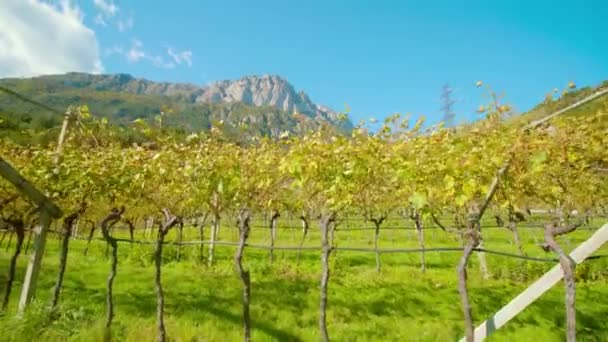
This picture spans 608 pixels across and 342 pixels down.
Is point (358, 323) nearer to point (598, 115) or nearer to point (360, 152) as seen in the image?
point (360, 152)

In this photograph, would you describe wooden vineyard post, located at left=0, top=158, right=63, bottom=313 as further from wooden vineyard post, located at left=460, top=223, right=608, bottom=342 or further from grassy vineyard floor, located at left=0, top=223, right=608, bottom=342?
→ wooden vineyard post, located at left=460, top=223, right=608, bottom=342

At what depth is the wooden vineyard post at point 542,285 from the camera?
661 centimetres

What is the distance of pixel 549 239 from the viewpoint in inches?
226

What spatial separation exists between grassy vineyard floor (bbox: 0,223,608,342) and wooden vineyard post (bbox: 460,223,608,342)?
296 centimetres

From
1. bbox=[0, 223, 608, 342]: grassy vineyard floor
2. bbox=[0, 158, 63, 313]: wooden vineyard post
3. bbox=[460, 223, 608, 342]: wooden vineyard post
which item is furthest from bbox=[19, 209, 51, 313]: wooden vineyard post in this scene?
bbox=[460, 223, 608, 342]: wooden vineyard post

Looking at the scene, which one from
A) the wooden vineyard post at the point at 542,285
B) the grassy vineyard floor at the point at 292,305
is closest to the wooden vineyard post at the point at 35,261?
the grassy vineyard floor at the point at 292,305

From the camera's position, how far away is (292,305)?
1217cm

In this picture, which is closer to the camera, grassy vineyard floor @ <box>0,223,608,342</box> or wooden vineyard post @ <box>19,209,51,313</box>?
wooden vineyard post @ <box>19,209,51,313</box>

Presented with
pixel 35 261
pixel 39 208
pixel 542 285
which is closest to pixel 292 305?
pixel 35 261

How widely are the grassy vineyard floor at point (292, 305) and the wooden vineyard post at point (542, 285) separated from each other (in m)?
2.96

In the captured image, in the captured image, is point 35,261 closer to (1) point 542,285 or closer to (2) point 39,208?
(2) point 39,208

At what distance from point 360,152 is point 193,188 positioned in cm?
424

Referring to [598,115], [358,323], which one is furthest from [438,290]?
[598,115]

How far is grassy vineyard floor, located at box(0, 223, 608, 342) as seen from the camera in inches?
351
